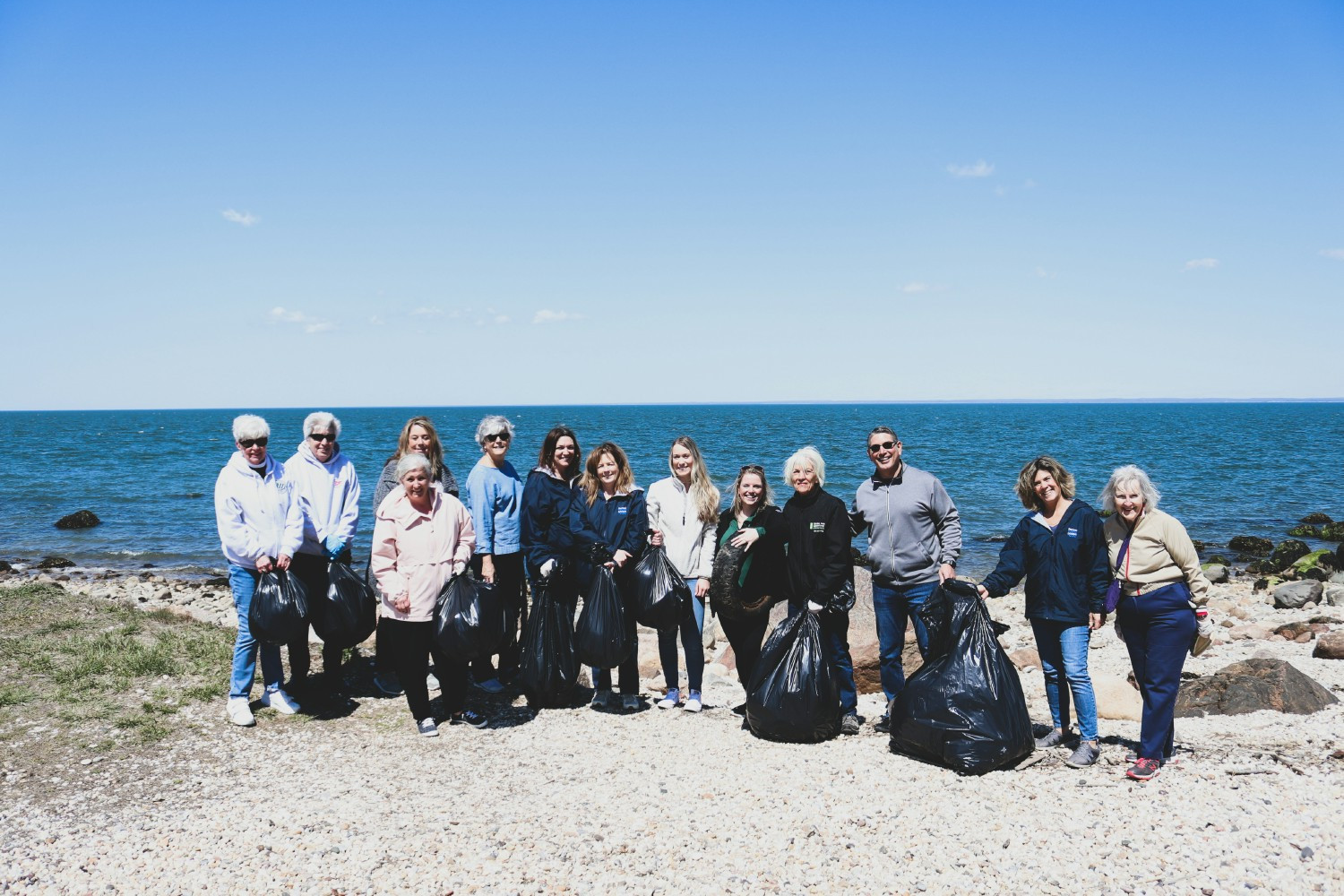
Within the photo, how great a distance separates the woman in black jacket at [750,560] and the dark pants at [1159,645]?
2119mm

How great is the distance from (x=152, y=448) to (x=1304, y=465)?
60.5 meters

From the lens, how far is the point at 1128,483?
4926mm

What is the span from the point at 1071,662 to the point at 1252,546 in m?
→ 17.3

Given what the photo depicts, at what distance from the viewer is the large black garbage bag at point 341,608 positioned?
5.90m

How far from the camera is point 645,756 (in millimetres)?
Result: 5445

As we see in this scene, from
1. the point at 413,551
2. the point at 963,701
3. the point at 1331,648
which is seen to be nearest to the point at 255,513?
the point at 413,551

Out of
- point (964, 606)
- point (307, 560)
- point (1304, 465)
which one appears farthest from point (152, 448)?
point (1304, 465)

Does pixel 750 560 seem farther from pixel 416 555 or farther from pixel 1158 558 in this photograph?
pixel 1158 558

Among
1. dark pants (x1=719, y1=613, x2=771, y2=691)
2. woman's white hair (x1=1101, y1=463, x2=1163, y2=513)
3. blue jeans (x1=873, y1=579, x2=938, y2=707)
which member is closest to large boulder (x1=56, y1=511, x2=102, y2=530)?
dark pants (x1=719, y1=613, x2=771, y2=691)

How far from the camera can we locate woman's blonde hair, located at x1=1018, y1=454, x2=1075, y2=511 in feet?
17.2

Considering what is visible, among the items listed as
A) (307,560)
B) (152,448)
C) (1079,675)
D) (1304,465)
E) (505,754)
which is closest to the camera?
(1079,675)

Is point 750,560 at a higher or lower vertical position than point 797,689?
higher

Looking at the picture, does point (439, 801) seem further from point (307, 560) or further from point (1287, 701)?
point (1287, 701)

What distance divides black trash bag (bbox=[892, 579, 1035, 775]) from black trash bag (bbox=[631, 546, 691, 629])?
1.63 metres
